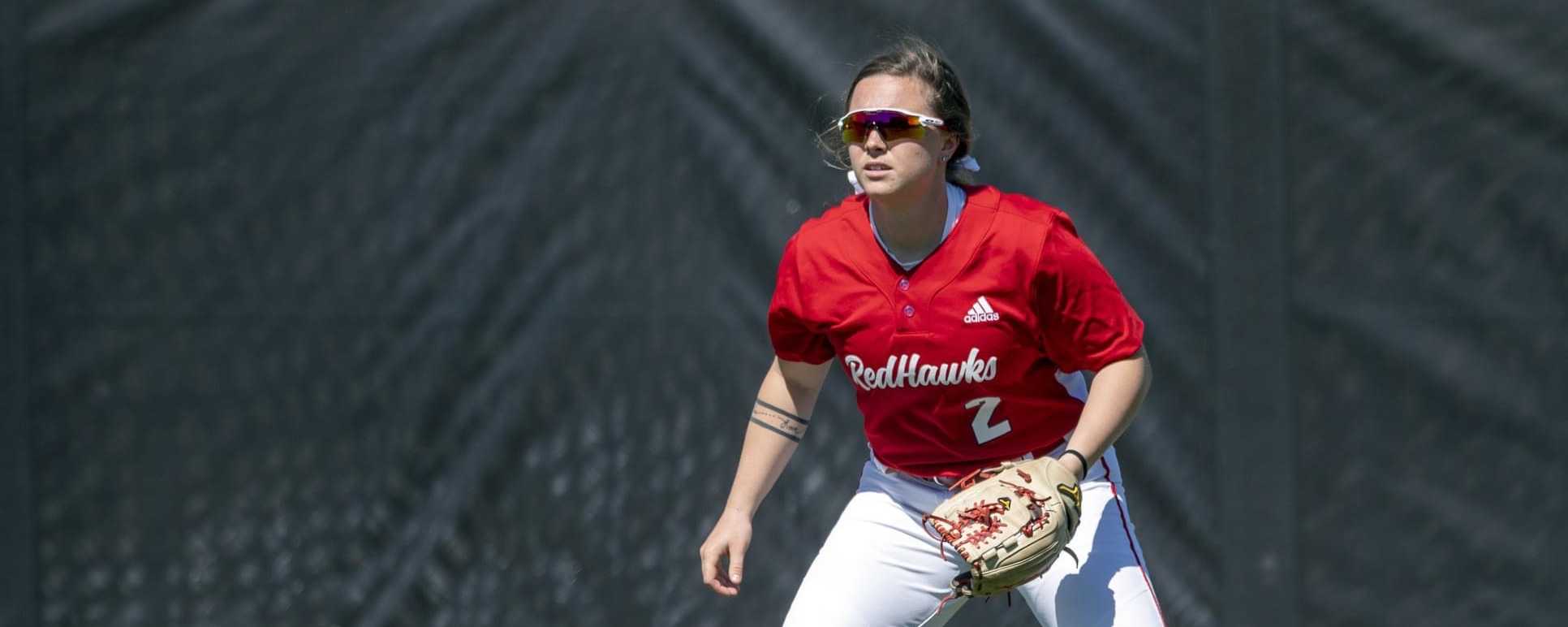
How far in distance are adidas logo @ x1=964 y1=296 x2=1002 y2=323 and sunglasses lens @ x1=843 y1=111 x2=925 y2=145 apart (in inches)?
12.6

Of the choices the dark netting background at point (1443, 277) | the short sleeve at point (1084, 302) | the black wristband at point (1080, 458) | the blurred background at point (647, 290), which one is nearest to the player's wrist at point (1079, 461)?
the black wristband at point (1080, 458)

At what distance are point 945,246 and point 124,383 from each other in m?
2.23

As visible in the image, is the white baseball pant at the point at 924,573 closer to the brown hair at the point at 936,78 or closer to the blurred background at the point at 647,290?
the brown hair at the point at 936,78

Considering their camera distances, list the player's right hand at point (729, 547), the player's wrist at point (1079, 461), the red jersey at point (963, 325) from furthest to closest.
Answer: the player's right hand at point (729, 547)
the red jersey at point (963, 325)
the player's wrist at point (1079, 461)

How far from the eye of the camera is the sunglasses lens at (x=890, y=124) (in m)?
2.93

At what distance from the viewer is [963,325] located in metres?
2.92

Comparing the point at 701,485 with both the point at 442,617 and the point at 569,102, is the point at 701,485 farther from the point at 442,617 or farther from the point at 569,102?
the point at 569,102

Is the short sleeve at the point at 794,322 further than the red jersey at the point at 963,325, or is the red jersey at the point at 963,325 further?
the short sleeve at the point at 794,322

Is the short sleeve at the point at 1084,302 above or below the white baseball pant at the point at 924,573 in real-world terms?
above

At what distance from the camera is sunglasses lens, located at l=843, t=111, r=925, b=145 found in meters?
2.93

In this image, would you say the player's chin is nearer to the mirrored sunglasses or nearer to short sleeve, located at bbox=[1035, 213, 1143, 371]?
the mirrored sunglasses

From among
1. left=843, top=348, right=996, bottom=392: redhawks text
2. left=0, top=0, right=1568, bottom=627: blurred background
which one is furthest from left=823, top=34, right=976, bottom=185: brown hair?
left=0, top=0, right=1568, bottom=627: blurred background

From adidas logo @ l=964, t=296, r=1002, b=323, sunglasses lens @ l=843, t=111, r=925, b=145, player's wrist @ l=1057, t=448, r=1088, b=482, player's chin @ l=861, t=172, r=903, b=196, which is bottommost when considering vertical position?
player's wrist @ l=1057, t=448, r=1088, b=482

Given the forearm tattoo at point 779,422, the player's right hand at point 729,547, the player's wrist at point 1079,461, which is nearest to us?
the player's wrist at point 1079,461
